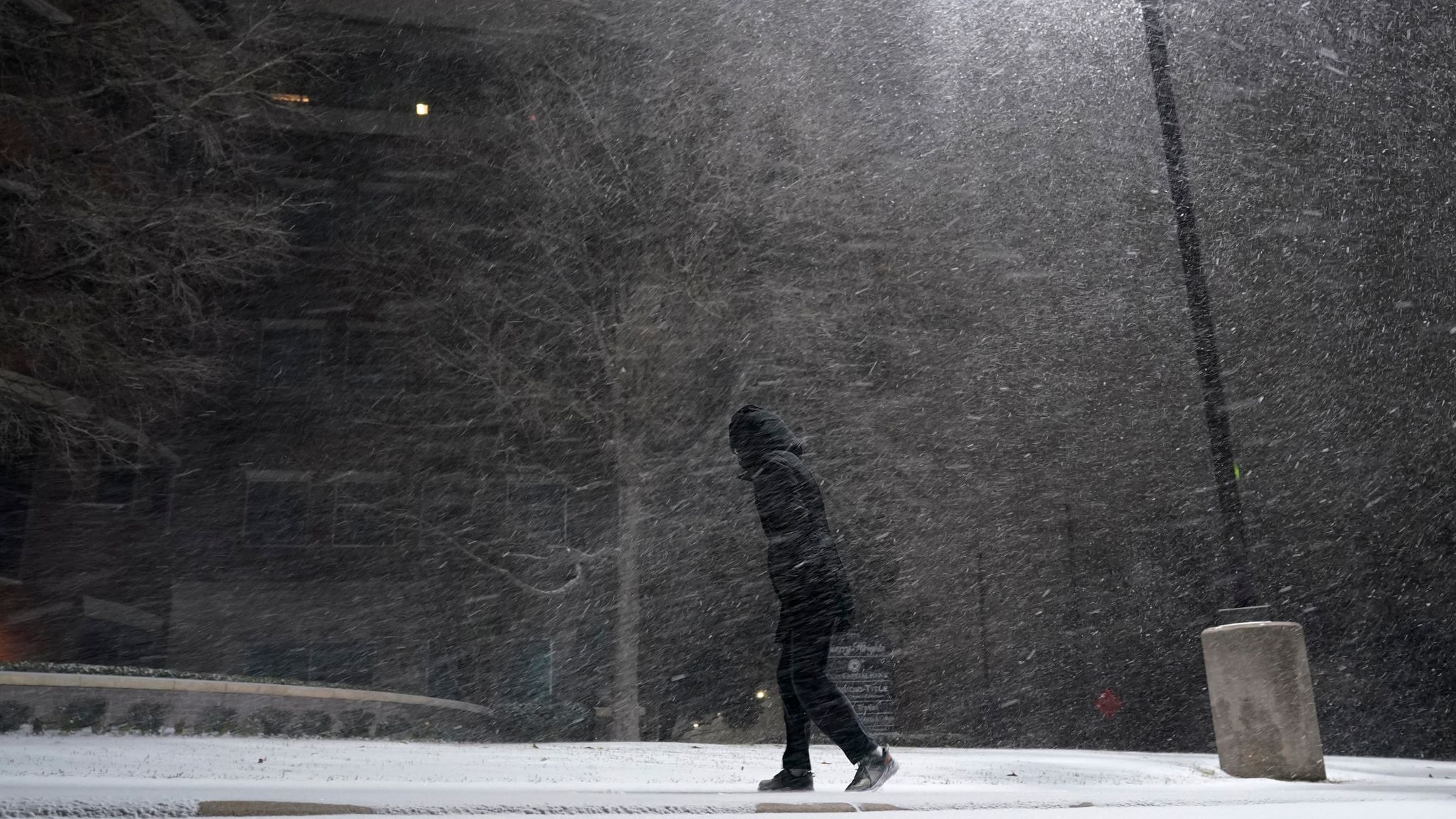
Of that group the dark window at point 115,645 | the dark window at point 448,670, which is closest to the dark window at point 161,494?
the dark window at point 115,645

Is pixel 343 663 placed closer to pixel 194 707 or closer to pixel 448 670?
pixel 448 670

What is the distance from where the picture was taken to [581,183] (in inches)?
711

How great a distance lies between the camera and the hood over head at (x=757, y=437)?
4.88 metres

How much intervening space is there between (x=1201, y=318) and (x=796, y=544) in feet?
16.0

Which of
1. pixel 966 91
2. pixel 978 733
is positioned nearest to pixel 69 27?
pixel 966 91

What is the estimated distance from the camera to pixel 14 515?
20172 millimetres

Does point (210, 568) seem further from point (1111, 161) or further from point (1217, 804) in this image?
point (1217, 804)

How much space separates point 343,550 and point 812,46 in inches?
574

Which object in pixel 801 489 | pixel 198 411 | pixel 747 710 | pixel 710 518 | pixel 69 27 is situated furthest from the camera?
pixel 198 411

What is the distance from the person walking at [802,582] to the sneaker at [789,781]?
9.5 inches

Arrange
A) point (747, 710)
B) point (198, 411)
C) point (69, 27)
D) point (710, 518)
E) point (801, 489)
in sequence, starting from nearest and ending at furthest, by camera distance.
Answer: point (801, 489) → point (69, 27) → point (710, 518) → point (747, 710) → point (198, 411)

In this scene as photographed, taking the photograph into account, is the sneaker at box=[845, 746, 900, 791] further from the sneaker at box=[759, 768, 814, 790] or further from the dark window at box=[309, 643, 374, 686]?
the dark window at box=[309, 643, 374, 686]

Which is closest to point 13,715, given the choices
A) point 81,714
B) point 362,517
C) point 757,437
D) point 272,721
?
point 81,714

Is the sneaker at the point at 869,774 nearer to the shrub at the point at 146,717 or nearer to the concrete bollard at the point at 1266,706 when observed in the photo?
the concrete bollard at the point at 1266,706
